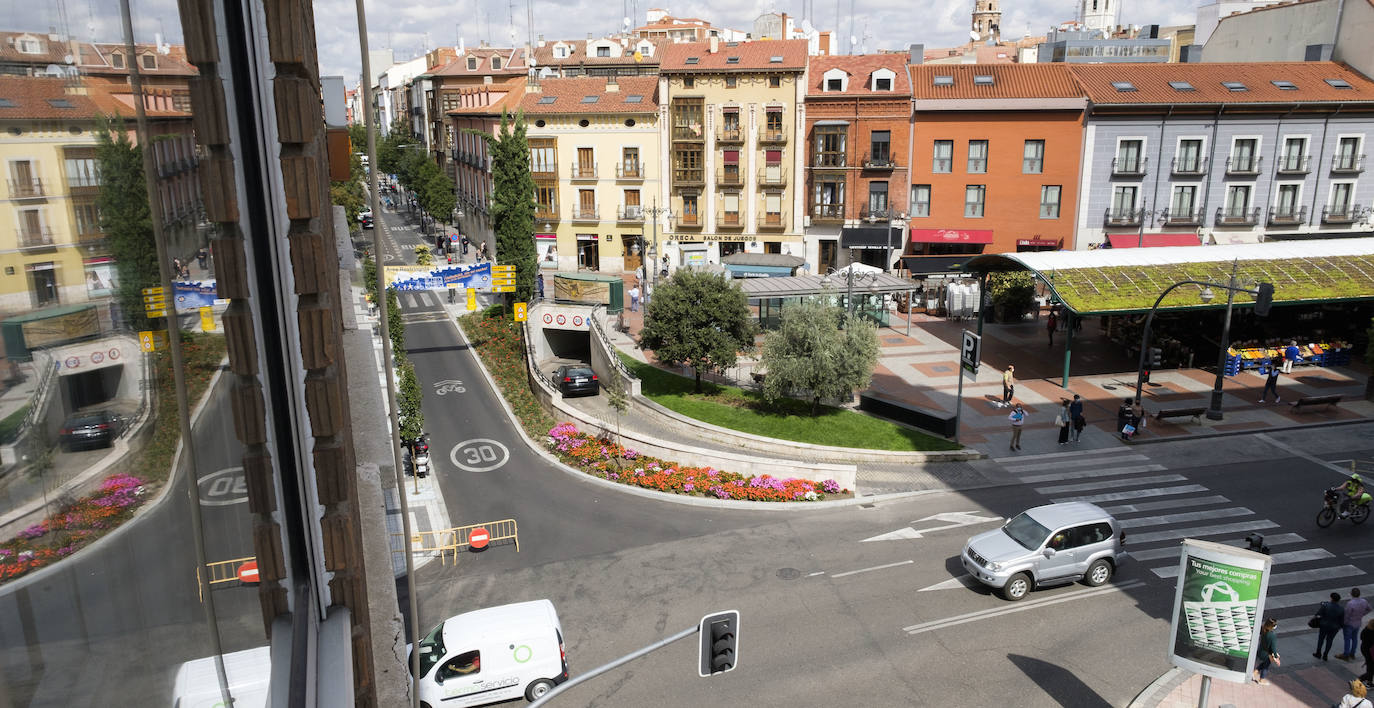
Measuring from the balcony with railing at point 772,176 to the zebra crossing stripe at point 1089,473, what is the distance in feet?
95.8

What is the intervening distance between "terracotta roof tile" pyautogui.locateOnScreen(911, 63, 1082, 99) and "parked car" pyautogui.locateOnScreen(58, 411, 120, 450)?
4904 centimetres

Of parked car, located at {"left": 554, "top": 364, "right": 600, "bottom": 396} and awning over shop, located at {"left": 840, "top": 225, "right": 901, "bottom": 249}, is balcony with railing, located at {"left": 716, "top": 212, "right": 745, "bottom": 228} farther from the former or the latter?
parked car, located at {"left": 554, "top": 364, "right": 600, "bottom": 396}

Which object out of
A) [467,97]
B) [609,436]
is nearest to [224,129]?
[609,436]

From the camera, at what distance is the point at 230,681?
101 inches

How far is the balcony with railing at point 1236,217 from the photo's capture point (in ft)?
155

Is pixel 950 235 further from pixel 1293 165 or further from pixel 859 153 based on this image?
pixel 1293 165

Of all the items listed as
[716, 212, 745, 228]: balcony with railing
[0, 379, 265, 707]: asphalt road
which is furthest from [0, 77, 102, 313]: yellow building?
[716, 212, 745, 228]: balcony with railing

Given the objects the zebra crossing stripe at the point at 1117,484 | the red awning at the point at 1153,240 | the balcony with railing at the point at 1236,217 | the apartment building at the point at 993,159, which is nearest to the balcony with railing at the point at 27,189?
the zebra crossing stripe at the point at 1117,484

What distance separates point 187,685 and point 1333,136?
58695mm

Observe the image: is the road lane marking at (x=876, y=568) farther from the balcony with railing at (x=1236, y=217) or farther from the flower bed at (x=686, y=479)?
the balcony with railing at (x=1236, y=217)

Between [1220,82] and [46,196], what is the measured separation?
56.6 metres

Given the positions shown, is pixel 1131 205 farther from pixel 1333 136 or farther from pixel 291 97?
pixel 291 97

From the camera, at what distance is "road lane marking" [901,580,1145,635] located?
52.4 ft

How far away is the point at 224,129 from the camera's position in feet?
9.34
